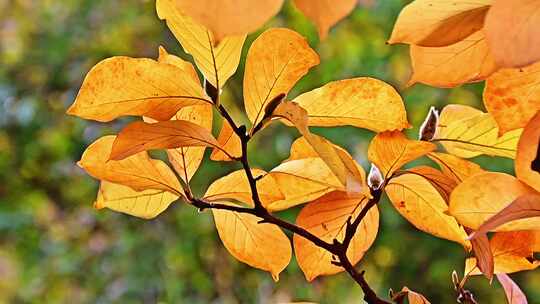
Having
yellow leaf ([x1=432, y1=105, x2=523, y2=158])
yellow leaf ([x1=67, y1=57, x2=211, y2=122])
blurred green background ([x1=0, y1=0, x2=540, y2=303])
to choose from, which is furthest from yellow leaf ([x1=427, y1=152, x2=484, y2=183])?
blurred green background ([x1=0, y1=0, x2=540, y2=303])

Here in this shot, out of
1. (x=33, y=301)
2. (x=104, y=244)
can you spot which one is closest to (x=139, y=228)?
(x=104, y=244)

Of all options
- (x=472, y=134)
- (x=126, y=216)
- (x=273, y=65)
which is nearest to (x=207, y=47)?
(x=273, y=65)

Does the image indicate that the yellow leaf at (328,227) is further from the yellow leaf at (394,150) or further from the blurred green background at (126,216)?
the blurred green background at (126,216)

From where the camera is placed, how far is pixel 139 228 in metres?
Result: 1.75

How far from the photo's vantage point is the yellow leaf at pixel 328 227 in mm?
376

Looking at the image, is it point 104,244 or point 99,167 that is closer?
point 99,167

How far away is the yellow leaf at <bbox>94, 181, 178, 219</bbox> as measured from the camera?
1.30 feet

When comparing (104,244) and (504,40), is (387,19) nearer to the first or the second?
(104,244)

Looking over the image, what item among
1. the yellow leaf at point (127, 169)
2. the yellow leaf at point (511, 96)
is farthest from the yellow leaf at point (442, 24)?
the yellow leaf at point (127, 169)

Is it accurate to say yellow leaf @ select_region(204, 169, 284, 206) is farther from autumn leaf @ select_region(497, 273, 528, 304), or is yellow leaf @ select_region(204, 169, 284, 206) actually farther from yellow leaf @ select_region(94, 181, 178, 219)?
autumn leaf @ select_region(497, 273, 528, 304)

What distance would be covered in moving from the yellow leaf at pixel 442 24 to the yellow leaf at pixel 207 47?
6 centimetres

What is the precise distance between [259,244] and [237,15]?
190 mm

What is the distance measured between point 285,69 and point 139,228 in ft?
4.81

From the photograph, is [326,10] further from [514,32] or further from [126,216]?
[126,216]
